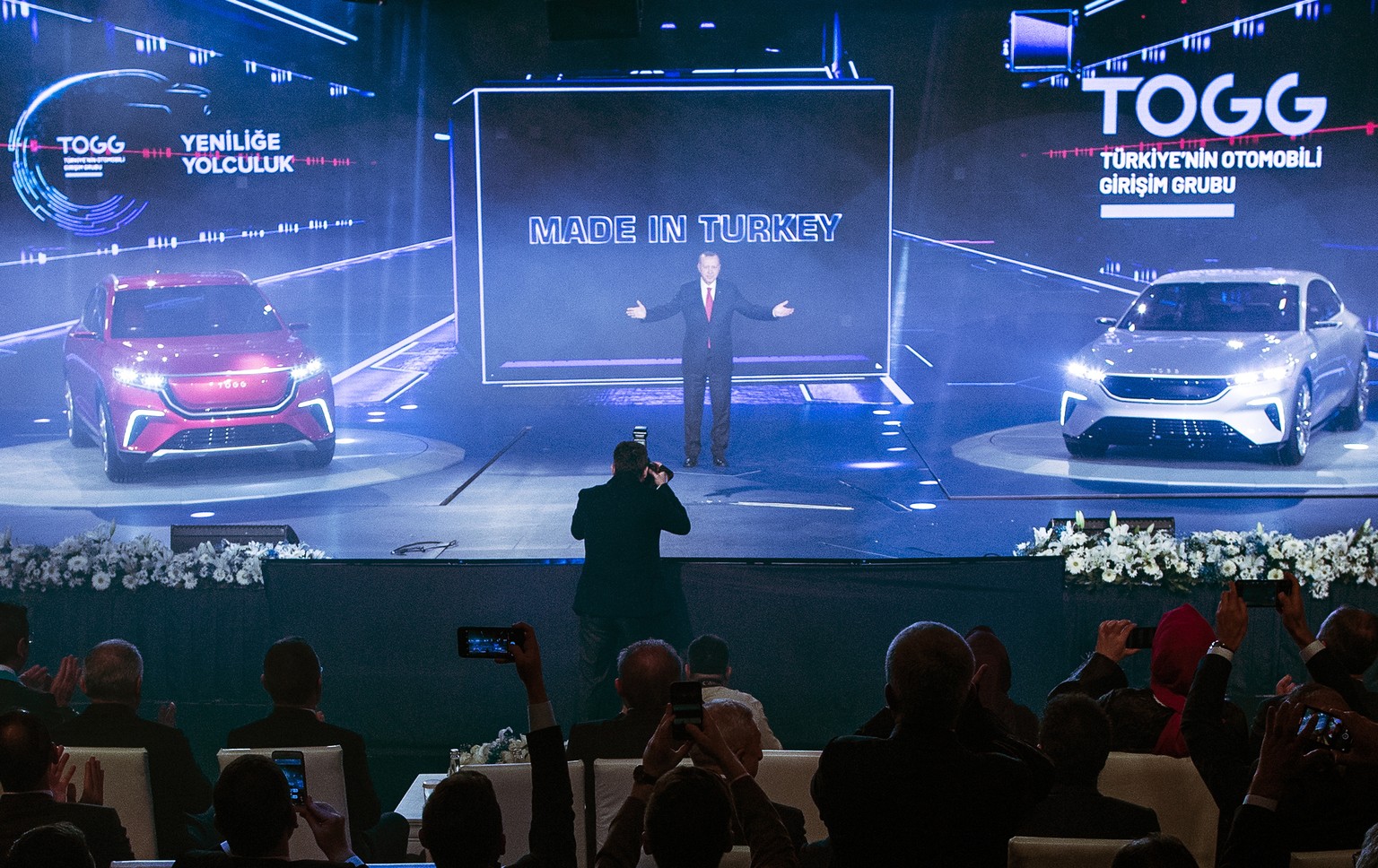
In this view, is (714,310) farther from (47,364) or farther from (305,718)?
(305,718)

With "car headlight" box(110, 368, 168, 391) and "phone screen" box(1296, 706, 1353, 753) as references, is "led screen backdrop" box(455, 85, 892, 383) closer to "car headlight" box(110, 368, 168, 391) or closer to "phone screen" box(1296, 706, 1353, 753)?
"car headlight" box(110, 368, 168, 391)

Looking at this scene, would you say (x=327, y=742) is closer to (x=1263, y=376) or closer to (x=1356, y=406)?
(x=1263, y=376)

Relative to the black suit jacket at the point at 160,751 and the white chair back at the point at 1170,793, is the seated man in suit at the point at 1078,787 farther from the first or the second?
the black suit jacket at the point at 160,751

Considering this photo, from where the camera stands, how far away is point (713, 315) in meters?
11.5

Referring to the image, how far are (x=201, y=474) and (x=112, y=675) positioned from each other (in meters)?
7.70

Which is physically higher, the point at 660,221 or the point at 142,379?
the point at 660,221

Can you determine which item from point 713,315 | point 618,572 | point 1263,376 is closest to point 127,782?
point 618,572

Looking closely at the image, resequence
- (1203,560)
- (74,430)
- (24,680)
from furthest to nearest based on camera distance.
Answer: (74,430)
(1203,560)
(24,680)

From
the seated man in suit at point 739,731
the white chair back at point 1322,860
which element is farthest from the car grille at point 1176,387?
the white chair back at point 1322,860

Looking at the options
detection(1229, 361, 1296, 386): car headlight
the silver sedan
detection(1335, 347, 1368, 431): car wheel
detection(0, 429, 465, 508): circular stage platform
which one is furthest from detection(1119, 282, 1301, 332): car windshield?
detection(0, 429, 465, 508): circular stage platform

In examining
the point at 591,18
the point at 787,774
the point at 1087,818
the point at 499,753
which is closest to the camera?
the point at 1087,818

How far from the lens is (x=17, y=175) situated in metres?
11.9

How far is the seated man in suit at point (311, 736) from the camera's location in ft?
13.4

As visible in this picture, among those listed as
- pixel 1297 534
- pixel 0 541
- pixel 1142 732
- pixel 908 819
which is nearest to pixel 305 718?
pixel 908 819
